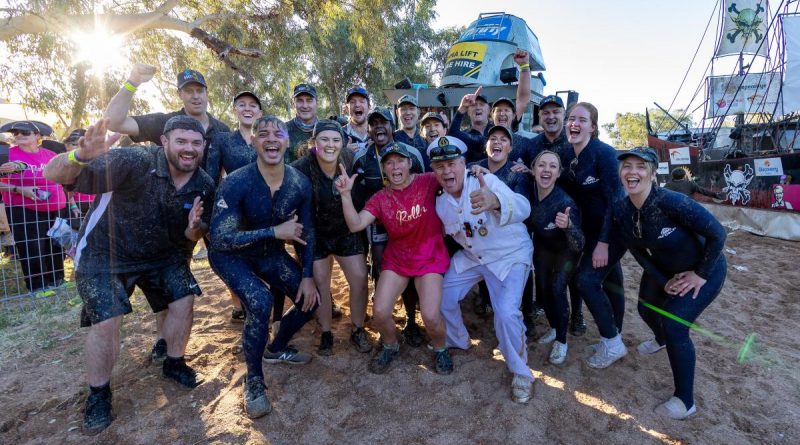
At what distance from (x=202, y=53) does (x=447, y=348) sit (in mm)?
12316

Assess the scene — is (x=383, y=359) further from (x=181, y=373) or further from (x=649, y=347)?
(x=649, y=347)

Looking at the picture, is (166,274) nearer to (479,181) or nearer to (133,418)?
(133,418)

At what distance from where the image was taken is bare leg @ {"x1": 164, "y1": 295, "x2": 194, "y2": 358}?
312 centimetres

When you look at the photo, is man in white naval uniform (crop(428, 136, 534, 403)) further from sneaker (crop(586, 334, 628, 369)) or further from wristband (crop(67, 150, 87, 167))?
wristband (crop(67, 150, 87, 167))

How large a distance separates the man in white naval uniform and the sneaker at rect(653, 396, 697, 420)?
0.91 m

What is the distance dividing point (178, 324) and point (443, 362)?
2191mm

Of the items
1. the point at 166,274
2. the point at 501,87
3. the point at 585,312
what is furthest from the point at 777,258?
the point at 166,274

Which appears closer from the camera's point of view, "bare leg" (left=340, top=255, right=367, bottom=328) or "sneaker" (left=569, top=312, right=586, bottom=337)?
"bare leg" (left=340, top=255, right=367, bottom=328)

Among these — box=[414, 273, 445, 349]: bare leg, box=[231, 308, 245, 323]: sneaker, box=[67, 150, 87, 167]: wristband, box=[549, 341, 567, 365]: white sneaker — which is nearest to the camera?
box=[67, 150, 87, 167]: wristband

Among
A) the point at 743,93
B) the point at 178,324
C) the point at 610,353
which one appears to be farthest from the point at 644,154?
the point at 743,93

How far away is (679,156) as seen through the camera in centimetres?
1132

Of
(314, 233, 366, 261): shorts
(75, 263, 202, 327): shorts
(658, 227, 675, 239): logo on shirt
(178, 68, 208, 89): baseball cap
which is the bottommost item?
(75, 263, 202, 327): shorts

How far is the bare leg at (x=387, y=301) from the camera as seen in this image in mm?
3373

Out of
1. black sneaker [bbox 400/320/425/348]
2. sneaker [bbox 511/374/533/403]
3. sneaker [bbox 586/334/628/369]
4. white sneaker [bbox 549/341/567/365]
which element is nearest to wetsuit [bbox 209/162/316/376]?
black sneaker [bbox 400/320/425/348]
